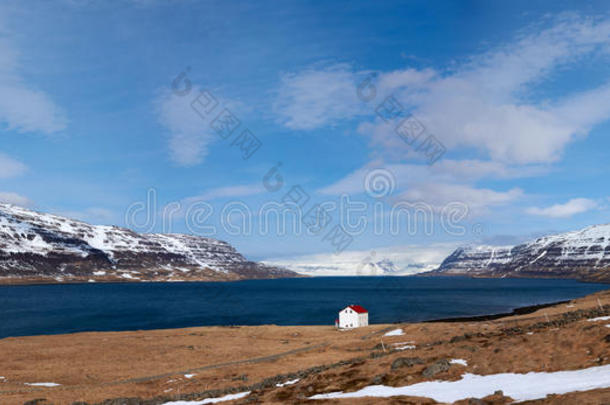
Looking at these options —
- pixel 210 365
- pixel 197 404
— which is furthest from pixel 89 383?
pixel 197 404

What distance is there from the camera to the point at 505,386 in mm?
25594

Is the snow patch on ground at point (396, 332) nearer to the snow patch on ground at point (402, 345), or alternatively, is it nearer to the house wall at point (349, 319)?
the snow patch on ground at point (402, 345)

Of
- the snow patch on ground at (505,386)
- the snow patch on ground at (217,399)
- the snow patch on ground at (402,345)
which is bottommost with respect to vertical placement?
the snow patch on ground at (402,345)

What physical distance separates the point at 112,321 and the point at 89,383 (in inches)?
3192

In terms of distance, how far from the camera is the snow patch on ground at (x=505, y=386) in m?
23.0

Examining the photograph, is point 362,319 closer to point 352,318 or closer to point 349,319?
point 352,318

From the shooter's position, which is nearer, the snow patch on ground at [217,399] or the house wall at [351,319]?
the snow patch on ground at [217,399]

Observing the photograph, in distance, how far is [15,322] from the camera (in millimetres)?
120625

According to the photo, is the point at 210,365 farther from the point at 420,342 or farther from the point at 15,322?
the point at 15,322

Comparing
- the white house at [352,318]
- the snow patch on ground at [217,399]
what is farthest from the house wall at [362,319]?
the snow patch on ground at [217,399]

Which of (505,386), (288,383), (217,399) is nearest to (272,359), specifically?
(288,383)

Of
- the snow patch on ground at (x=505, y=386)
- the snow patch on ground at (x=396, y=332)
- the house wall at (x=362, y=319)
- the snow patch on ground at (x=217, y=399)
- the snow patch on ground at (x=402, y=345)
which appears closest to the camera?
the snow patch on ground at (x=505, y=386)

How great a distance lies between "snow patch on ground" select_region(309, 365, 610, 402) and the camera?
2300cm

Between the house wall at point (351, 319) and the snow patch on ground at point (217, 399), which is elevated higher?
the house wall at point (351, 319)
